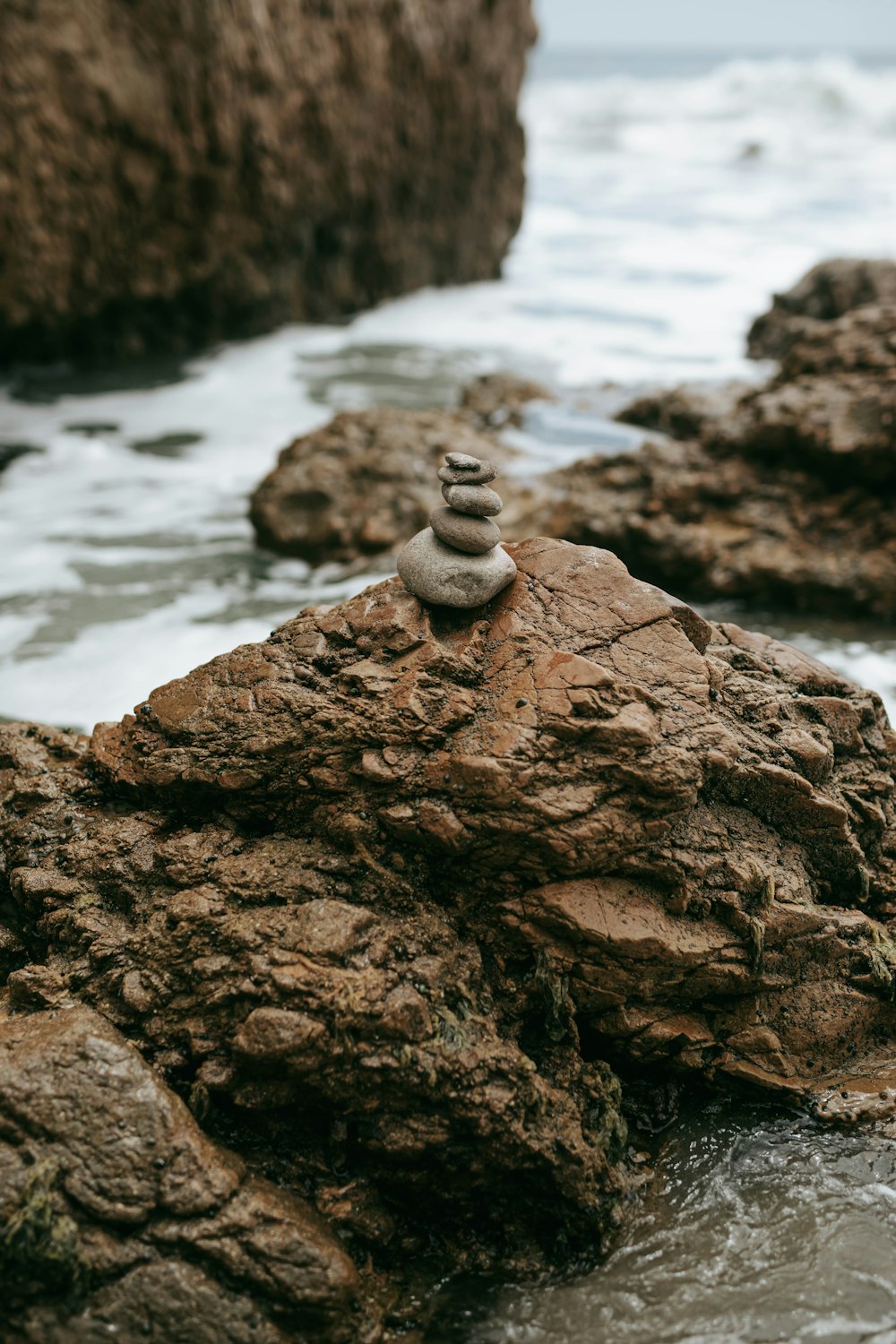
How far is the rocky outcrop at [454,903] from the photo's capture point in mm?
2725

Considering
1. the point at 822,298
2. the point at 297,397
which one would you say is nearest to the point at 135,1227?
the point at 297,397

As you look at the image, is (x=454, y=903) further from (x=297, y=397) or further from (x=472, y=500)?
(x=297, y=397)

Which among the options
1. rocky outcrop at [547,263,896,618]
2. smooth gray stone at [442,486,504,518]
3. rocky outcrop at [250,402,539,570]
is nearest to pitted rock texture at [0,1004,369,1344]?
smooth gray stone at [442,486,504,518]

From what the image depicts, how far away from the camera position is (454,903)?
9.91 feet

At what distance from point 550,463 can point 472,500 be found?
A: 4561 millimetres

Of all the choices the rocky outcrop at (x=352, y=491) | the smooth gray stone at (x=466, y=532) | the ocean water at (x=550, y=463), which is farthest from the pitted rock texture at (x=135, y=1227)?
the rocky outcrop at (x=352, y=491)

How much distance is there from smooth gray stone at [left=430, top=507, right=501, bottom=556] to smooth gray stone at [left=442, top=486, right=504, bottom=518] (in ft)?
0.10

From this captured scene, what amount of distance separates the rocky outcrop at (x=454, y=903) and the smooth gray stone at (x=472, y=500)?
0.75 ft

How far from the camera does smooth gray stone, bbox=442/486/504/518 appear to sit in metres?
3.50

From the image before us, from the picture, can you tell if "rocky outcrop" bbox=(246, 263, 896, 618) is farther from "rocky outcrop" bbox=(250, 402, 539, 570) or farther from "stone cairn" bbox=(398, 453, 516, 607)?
"stone cairn" bbox=(398, 453, 516, 607)

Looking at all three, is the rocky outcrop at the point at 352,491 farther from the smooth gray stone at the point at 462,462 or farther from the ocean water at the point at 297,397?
the smooth gray stone at the point at 462,462

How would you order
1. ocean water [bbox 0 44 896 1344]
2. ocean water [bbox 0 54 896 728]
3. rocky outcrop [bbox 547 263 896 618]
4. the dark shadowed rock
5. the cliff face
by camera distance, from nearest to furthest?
ocean water [bbox 0 44 896 1344]
ocean water [bbox 0 54 896 728]
rocky outcrop [bbox 547 263 896 618]
the cliff face
the dark shadowed rock

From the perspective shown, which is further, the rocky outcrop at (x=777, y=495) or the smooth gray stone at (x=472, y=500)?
the rocky outcrop at (x=777, y=495)

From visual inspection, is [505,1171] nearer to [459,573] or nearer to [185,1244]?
[185,1244]
